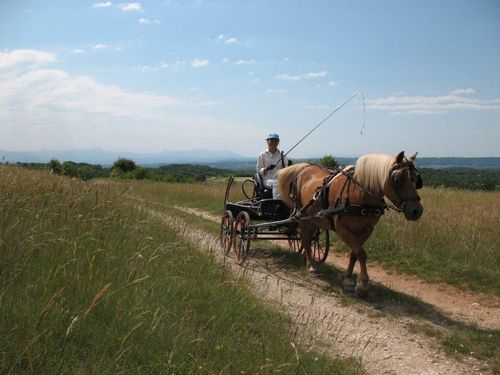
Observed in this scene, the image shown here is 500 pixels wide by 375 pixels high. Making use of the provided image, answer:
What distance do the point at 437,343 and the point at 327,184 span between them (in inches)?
108

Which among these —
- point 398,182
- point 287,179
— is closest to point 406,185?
point 398,182

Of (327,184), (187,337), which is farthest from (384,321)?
(187,337)

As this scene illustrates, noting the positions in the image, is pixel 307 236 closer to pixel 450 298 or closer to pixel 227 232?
pixel 227 232

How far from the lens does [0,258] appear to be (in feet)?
10.5

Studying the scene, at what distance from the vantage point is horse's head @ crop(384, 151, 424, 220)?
524 cm

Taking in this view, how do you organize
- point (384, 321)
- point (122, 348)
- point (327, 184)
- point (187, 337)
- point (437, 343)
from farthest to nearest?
point (327, 184), point (384, 321), point (437, 343), point (187, 337), point (122, 348)

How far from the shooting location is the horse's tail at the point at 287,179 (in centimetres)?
806

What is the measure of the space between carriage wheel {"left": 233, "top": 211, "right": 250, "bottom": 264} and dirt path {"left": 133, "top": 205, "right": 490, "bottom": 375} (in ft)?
4.49

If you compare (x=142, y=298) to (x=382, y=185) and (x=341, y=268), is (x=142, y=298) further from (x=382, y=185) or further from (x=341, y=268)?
(x=341, y=268)

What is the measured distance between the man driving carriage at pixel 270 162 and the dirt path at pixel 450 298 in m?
2.28

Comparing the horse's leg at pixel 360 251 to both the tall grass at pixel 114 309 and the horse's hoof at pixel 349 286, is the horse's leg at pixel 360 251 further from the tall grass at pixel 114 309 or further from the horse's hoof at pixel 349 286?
the tall grass at pixel 114 309

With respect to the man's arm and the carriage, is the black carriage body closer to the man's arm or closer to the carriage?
the carriage

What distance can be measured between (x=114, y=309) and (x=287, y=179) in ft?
17.8

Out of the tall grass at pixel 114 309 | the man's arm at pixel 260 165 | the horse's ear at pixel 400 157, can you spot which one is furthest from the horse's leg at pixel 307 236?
the tall grass at pixel 114 309
